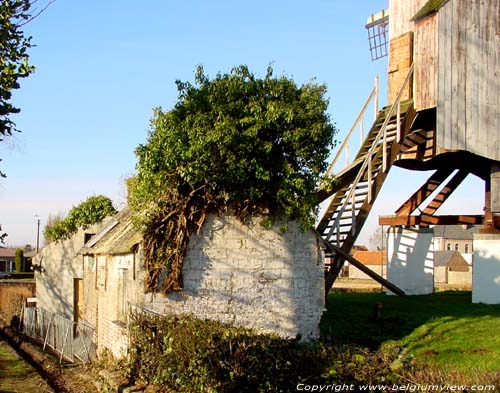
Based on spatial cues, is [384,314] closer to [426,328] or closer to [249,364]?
[426,328]

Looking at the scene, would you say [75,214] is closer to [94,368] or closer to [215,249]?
[94,368]

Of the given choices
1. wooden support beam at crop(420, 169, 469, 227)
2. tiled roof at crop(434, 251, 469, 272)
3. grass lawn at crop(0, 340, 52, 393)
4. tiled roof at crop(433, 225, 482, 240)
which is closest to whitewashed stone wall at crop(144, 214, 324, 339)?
grass lawn at crop(0, 340, 52, 393)

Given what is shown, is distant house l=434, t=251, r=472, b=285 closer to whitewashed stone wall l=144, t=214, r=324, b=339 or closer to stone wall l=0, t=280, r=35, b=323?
stone wall l=0, t=280, r=35, b=323

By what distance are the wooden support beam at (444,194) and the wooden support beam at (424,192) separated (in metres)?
0.27

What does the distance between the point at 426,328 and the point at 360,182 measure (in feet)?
13.3

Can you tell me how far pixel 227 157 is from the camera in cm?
1212

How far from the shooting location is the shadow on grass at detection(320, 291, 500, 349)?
13.5 metres

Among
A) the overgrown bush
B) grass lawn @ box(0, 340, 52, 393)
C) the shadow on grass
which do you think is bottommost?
grass lawn @ box(0, 340, 52, 393)

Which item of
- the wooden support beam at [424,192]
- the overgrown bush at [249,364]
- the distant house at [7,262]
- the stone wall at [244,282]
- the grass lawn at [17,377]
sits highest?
the wooden support beam at [424,192]

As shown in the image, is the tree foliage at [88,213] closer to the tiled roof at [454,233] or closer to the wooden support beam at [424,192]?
the wooden support beam at [424,192]

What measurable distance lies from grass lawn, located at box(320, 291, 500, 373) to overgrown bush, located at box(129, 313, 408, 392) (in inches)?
103

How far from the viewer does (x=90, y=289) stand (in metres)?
18.2

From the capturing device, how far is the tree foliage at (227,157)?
12094 mm

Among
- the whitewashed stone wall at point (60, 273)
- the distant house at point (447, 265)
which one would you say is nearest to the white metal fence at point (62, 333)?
the whitewashed stone wall at point (60, 273)
